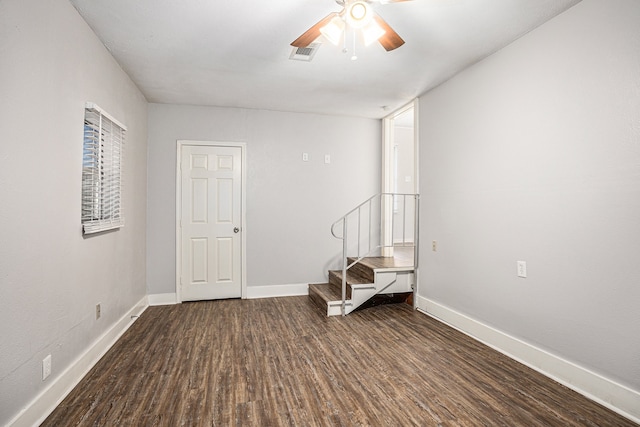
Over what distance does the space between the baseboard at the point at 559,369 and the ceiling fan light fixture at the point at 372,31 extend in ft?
8.32

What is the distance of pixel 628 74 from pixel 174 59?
340 cm

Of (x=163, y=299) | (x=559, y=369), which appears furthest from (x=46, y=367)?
(x=559, y=369)

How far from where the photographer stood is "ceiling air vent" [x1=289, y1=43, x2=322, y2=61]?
9.74 ft

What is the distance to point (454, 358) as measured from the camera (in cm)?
286

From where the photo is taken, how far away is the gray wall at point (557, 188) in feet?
6.96

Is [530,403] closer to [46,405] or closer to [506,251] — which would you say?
[506,251]

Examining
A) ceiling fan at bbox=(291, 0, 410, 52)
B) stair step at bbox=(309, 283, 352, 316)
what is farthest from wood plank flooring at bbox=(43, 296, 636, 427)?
ceiling fan at bbox=(291, 0, 410, 52)

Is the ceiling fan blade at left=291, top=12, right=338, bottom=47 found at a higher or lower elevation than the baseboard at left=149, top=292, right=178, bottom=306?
higher

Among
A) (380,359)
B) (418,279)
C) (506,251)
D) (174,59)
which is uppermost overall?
(174,59)

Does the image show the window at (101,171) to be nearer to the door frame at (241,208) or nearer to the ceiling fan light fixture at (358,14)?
the door frame at (241,208)

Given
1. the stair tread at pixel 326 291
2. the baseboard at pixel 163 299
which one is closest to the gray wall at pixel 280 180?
the baseboard at pixel 163 299

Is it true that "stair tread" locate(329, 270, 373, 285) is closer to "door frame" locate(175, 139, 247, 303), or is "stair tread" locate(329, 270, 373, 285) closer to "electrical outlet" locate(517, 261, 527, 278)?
"door frame" locate(175, 139, 247, 303)

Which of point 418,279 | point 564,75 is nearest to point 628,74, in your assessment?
point 564,75

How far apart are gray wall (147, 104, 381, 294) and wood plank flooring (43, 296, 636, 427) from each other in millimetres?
1267
